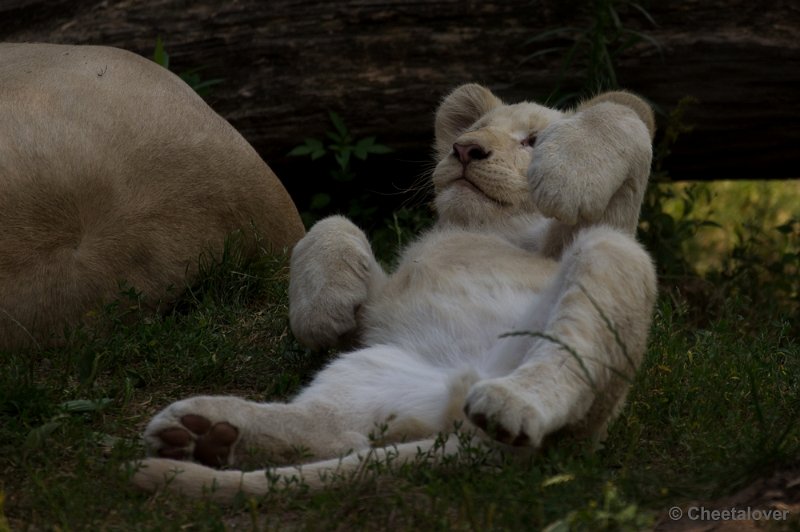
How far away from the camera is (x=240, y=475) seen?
3232mm

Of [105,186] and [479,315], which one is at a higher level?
[105,186]

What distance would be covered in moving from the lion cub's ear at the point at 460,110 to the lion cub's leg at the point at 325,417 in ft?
4.58

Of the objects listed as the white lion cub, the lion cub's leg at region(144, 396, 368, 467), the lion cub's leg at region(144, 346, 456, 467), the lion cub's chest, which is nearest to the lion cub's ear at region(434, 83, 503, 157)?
the white lion cub

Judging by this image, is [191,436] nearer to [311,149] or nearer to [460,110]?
[460,110]

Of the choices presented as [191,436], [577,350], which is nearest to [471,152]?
[577,350]

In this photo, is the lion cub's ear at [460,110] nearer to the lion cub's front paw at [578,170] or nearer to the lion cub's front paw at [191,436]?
the lion cub's front paw at [578,170]

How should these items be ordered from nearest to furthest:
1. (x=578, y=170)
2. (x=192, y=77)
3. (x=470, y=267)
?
(x=578, y=170), (x=470, y=267), (x=192, y=77)

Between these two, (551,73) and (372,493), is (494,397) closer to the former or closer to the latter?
(372,493)

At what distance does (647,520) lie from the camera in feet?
9.57

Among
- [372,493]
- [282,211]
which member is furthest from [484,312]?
[282,211]

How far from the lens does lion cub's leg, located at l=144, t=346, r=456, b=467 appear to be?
341cm

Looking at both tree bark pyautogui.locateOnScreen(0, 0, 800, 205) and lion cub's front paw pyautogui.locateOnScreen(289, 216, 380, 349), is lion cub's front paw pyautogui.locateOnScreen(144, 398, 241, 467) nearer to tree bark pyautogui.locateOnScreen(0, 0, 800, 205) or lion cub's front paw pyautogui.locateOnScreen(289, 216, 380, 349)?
lion cub's front paw pyautogui.locateOnScreen(289, 216, 380, 349)

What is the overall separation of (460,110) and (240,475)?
2327 millimetres

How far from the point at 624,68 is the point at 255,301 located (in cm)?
241
